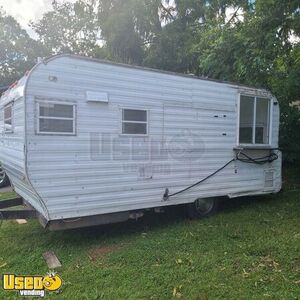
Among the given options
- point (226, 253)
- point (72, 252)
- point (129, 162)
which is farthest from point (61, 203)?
point (226, 253)

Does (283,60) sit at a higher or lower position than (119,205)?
higher

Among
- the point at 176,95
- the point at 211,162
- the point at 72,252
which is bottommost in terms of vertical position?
the point at 72,252

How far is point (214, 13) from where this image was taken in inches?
523

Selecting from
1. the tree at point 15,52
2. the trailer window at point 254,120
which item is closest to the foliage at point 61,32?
the tree at point 15,52

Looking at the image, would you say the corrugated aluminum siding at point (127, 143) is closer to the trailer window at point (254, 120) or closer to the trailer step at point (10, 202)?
the trailer window at point (254, 120)

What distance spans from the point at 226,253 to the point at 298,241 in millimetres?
1323

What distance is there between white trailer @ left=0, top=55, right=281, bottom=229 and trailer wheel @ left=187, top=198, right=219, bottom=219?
0.08 feet

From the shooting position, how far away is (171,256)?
517 centimetres

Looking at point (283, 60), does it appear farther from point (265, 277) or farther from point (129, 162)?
point (265, 277)

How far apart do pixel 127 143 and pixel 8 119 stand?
2.05 metres

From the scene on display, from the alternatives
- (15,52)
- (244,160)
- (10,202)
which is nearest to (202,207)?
(244,160)

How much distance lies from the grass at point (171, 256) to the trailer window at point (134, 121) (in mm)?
1815

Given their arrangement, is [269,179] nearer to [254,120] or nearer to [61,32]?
[254,120]

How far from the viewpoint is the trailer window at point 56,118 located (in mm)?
5051
